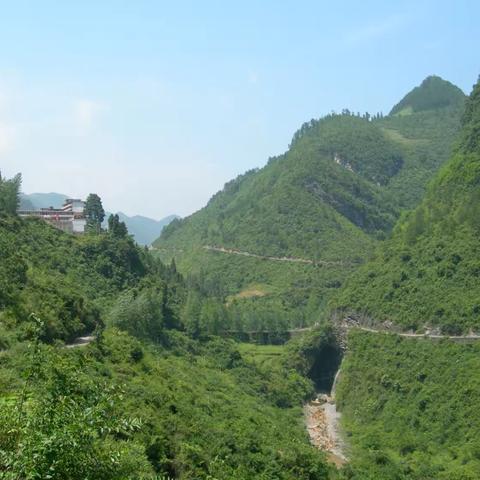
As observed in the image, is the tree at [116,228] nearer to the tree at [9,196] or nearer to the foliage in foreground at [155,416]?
the tree at [9,196]

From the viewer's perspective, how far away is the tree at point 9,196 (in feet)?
154

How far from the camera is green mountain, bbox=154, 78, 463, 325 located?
9531 centimetres

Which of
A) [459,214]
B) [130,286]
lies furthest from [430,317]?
[130,286]

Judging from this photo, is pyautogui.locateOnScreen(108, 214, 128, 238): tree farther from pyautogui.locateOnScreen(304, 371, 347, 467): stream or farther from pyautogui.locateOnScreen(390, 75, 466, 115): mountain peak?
pyautogui.locateOnScreen(390, 75, 466, 115): mountain peak

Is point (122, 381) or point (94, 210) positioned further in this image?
point (94, 210)

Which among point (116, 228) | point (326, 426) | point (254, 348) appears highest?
point (116, 228)

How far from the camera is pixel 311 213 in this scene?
11075 centimetres

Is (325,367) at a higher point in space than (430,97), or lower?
lower

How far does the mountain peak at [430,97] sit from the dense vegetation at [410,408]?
127 m

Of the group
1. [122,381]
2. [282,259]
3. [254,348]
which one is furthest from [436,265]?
[282,259]

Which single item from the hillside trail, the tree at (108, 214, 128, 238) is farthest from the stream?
the hillside trail

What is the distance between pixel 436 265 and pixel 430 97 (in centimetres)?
13138

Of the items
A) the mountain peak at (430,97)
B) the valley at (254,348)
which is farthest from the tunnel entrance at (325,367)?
the mountain peak at (430,97)

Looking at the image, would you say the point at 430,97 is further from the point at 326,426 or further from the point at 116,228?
the point at 326,426
